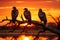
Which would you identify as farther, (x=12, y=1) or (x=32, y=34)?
(x=32, y=34)

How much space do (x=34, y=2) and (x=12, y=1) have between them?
59 centimetres

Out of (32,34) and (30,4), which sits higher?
(30,4)

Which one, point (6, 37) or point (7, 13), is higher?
point (7, 13)

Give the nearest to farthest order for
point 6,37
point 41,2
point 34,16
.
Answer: point 34,16 → point 41,2 → point 6,37

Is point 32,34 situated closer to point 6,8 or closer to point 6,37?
point 6,37

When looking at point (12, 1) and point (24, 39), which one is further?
point (24, 39)

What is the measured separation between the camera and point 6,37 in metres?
7.15

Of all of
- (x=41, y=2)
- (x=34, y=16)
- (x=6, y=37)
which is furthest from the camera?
(x=6, y=37)

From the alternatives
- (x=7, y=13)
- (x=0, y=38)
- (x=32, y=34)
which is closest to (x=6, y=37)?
(x=0, y=38)

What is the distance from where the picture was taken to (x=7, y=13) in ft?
20.3

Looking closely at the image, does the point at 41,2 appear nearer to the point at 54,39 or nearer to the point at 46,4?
the point at 46,4

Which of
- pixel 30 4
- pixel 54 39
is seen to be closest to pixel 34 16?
pixel 30 4

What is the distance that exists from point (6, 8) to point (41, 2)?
0.86m

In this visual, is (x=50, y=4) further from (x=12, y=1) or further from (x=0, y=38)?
(x=0, y=38)
